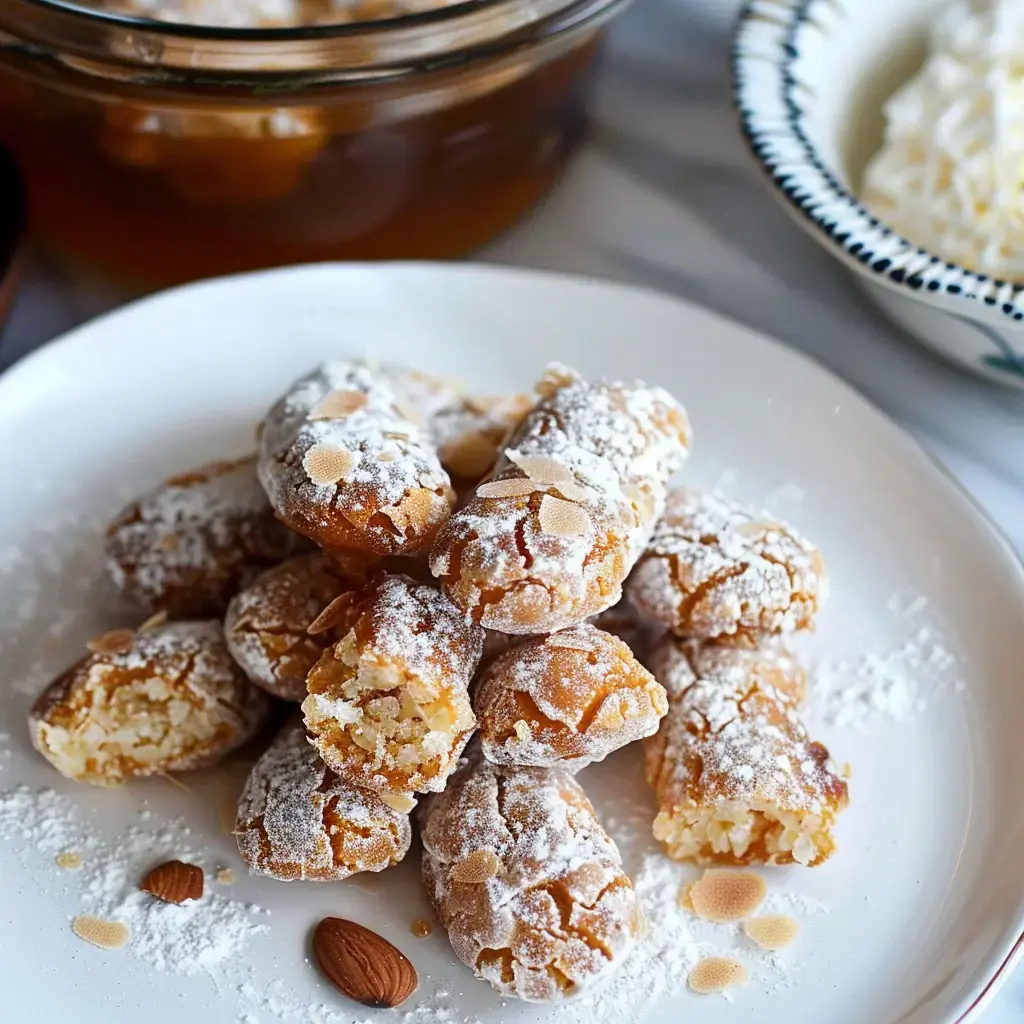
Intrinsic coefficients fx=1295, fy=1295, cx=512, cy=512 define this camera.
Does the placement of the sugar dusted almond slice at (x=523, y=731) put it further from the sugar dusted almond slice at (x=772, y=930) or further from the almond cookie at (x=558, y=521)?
the sugar dusted almond slice at (x=772, y=930)

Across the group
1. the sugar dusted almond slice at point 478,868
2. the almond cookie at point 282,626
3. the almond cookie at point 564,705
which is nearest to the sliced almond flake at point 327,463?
the almond cookie at point 282,626

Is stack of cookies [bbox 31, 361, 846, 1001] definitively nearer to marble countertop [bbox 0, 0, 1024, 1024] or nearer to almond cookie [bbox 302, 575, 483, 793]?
almond cookie [bbox 302, 575, 483, 793]

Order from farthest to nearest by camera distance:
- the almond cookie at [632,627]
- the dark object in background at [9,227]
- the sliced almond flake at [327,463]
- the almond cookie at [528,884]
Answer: the dark object in background at [9,227] < the almond cookie at [632,627] < the sliced almond flake at [327,463] < the almond cookie at [528,884]

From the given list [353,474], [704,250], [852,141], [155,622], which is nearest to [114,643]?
[155,622]

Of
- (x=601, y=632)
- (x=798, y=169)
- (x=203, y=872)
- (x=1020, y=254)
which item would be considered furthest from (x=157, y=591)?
(x=1020, y=254)

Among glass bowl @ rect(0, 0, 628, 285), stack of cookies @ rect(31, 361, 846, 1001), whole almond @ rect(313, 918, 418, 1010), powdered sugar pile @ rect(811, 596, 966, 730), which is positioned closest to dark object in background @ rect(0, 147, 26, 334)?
glass bowl @ rect(0, 0, 628, 285)

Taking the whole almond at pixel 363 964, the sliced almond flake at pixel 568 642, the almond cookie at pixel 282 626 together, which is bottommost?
the whole almond at pixel 363 964

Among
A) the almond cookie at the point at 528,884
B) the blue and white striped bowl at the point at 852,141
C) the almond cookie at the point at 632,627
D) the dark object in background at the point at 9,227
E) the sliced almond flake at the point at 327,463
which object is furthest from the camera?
the dark object in background at the point at 9,227

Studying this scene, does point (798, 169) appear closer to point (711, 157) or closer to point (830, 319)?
point (830, 319)
